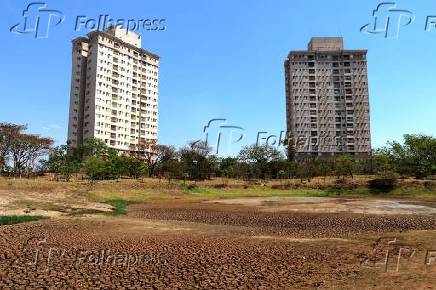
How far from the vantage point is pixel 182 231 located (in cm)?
2545

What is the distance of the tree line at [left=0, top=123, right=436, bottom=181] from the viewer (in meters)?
89.4

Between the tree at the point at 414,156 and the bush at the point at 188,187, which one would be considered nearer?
the bush at the point at 188,187

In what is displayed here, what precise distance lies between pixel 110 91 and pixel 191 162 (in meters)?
57.7

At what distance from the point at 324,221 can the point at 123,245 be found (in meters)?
19.2

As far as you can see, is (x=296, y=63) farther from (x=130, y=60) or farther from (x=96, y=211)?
(x=96, y=211)

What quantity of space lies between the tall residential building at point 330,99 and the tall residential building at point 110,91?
60.3 meters

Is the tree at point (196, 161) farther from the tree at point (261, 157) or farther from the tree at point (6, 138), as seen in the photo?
the tree at point (6, 138)

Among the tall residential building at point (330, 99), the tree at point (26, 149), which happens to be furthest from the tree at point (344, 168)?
the tree at point (26, 149)

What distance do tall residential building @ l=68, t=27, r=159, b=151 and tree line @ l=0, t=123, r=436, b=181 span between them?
26636 mm

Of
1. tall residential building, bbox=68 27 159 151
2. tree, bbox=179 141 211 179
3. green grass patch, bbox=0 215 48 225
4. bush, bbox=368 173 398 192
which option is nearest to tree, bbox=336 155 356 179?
bush, bbox=368 173 398 192

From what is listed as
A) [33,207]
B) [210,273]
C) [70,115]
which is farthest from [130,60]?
[210,273]

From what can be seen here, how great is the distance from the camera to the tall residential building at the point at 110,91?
467ft

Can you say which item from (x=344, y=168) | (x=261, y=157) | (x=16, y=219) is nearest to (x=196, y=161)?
(x=261, y=157)

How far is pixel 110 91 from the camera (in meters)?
147
